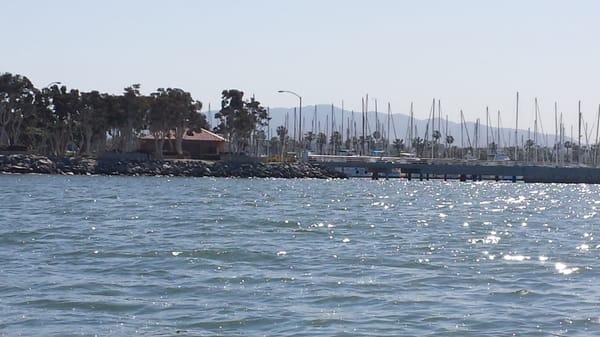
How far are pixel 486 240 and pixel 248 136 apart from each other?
9950cm

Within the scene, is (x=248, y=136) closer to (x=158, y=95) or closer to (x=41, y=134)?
(x=158, y=95)

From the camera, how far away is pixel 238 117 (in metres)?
127

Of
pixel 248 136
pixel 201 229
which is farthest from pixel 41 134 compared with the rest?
pixel 201 229

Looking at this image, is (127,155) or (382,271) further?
(127,155)

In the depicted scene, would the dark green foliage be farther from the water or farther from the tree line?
the water

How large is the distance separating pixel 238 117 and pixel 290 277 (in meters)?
106

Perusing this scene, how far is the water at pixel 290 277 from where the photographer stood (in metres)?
17.3

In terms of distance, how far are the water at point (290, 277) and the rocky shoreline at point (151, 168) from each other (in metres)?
63.0

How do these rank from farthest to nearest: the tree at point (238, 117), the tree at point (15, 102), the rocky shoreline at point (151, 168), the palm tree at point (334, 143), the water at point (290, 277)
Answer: the palm tree at point (334, 143)
the tree at point (238, 117)
the tree at point (15, 102)
the rocky shoreline at point (151, 168)
the water at point (290, 277)

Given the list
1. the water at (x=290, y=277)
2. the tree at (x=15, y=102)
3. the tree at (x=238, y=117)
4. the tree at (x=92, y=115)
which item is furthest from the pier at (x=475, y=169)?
the water at (x=290, y=277)

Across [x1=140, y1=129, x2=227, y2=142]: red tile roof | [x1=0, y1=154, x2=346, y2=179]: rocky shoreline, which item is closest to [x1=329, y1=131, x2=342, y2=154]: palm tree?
[x1=140, y1=129, x2=227, y2=142]: red tile roof

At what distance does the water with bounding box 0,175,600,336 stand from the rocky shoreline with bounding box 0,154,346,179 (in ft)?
207

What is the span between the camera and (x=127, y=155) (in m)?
115

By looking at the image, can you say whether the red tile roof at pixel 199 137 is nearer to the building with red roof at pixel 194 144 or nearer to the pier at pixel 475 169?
the building with red roof at pixel 194 144
